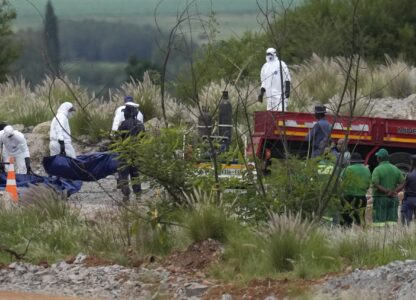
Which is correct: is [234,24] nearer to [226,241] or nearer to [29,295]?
[226,241]

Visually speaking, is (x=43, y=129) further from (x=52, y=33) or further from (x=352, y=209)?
(x=352, y=209)

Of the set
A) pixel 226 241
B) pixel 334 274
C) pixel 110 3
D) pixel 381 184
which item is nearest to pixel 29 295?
pixel 226 241

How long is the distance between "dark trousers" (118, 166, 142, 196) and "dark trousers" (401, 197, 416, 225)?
12.2 ft

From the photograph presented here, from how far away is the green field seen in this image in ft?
59.9

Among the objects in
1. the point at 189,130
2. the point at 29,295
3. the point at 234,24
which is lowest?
the point at 29,295

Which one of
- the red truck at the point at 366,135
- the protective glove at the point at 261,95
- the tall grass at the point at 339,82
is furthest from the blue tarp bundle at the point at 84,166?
the tall grass at the point at 339,82

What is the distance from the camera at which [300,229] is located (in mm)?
15977

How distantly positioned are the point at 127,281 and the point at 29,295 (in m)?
1.22

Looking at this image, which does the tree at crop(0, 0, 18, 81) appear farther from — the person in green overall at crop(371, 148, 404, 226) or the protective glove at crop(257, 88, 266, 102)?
the person in green overall at crop(371, 148, 404, 226)

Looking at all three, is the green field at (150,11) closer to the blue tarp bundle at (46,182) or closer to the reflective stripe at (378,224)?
the blue tarp bundle at (46,182)

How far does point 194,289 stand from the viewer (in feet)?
49.2

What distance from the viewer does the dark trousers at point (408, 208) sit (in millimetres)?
18337

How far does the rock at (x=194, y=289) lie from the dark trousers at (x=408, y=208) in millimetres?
4234

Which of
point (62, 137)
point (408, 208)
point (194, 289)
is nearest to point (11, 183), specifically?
point (62, 137)
